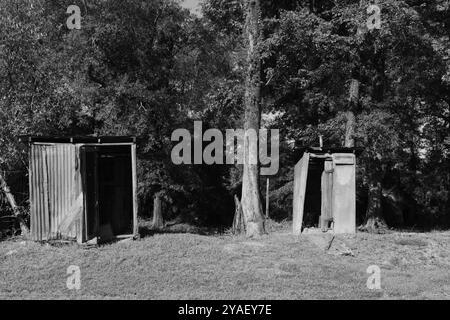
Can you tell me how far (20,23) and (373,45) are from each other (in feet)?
36.0

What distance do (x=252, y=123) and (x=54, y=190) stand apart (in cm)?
613

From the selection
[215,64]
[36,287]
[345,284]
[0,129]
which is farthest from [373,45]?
[36,287]

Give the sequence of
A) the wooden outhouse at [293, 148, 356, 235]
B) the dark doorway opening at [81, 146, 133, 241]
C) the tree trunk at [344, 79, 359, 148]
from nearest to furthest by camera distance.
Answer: the dark doorway opening at [81, 146, 133, 241] → the wooden outhouse at [293, 148, 356, 235] → the tree trunk at [344, 79, 359, 148]

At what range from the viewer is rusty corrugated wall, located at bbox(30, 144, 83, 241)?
39.7 ft

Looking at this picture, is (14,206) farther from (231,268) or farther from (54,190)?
(231,268)

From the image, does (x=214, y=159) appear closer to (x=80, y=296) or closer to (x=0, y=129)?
(x=0, y=129)

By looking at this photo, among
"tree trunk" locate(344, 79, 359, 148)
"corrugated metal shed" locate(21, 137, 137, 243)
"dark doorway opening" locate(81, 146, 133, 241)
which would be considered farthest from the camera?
"tree trunk" locate(344, 79, 359, 148)

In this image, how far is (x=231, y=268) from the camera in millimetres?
10344

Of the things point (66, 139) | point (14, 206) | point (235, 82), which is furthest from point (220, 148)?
point (66, 139)

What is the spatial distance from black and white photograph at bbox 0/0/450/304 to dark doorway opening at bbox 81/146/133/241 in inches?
1.9

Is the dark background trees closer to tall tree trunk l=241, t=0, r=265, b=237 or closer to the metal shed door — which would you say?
tall tree trunk l=241, t=0, r=265, b=237

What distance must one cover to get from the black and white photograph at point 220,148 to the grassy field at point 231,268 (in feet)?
0.19

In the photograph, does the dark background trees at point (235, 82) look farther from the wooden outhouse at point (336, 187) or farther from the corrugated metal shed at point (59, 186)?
the corrugated metal shed at point (59, 186)

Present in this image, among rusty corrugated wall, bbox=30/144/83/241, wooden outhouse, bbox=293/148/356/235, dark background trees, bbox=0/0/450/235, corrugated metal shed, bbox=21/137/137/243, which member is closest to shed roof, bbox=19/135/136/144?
corrugated metal shed, bbox=21/137/137/243
